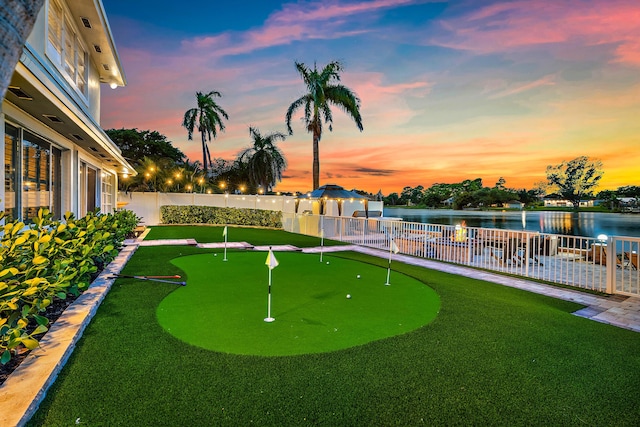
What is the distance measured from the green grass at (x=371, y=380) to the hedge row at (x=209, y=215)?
16.6 metres

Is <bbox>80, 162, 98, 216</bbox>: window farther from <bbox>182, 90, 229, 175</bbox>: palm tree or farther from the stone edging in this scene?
<bbox>182, 90, 229, 175</bbox>: palm tree

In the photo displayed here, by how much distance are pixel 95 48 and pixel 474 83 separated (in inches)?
663

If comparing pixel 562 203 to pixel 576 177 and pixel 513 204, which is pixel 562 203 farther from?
pixel 513 204

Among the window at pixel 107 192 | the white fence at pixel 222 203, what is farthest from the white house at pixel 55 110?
the white fence at pixel 222 203

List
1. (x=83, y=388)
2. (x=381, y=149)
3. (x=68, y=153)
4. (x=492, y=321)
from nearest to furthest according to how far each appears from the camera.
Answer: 1. (x=83, y=388)
2. (x=492, y=321)
3. (x=68, y=153)
4. (x=381, y=149)

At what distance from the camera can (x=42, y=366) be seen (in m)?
2.64

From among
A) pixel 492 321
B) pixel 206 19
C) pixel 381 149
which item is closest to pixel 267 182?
pixel 381 149

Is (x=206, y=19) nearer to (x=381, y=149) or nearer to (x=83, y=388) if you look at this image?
(x=83, y=388)

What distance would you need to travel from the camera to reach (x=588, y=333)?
157 inches

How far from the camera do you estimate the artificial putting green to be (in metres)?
3.52

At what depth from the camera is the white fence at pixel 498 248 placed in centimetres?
685

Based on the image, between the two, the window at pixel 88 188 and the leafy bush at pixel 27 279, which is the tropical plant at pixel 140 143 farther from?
the leafy bush at pixel 27 279

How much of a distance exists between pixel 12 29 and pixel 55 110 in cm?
467

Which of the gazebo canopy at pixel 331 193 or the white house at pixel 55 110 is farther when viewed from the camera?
the gazebo canopy at pixel 331 193
